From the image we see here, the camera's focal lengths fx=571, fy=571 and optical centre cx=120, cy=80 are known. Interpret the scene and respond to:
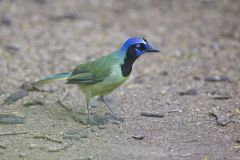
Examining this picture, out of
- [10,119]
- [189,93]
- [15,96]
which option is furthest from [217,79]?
[10,119]

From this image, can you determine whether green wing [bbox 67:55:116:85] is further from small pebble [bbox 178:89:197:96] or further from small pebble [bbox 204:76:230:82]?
small pebble [bbox 204:76:230:82]

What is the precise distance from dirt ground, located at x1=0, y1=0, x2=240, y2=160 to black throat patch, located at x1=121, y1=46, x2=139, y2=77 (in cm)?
62

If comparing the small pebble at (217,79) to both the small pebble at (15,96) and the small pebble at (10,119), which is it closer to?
the small pebble at (15,96)

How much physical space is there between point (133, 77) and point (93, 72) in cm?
218

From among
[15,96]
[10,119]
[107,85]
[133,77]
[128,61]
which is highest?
[128,61]

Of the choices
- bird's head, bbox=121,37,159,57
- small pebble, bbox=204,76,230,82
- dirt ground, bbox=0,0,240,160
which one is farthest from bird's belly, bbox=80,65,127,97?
small pebble, bbox=204,76,230,82

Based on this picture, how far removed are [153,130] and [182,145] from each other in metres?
0.60

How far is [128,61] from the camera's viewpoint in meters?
6.99

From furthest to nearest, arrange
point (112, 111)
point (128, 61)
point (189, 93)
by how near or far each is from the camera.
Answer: point (189, 93) → point (112, 111) → point (128, 61)

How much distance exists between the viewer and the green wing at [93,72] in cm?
692

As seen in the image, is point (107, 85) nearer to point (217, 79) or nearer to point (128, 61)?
point (128, 61)

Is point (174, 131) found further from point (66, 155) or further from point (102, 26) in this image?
point (102, 26)

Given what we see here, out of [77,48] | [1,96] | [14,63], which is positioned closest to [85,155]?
[1,96]

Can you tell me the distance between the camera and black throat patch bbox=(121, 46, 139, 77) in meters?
6.90
